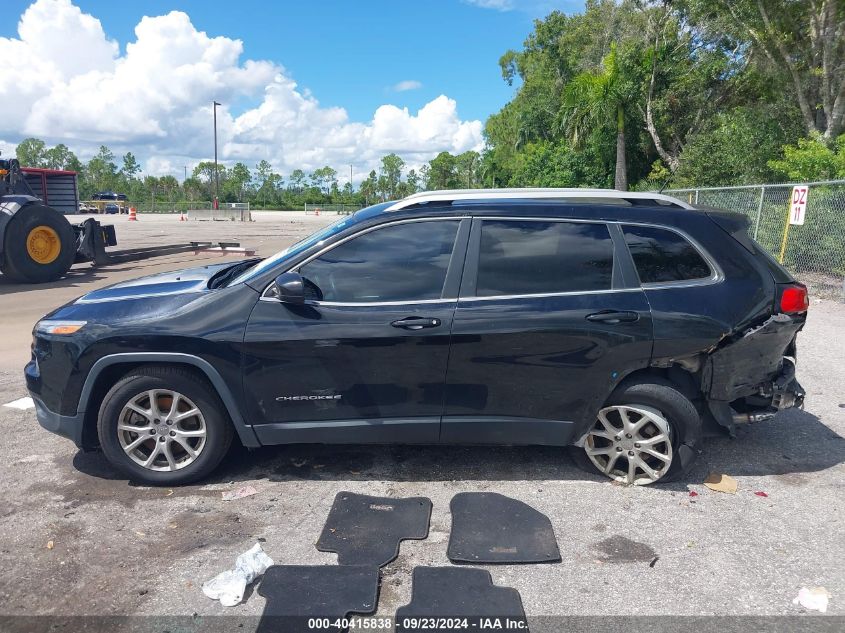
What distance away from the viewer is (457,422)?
3.90 meters

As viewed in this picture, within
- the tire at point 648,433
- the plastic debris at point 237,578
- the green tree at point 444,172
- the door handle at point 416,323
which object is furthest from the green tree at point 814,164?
the green tree at point 444,172

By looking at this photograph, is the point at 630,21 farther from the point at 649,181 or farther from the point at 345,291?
the point at 345,291

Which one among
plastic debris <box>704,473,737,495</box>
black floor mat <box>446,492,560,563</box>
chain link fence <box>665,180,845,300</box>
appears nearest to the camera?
black floor mat <box>446,492,560,563</box>

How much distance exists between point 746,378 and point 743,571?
4.31ft

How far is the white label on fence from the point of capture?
1083 centimetres

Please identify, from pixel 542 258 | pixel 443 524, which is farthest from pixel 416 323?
pixel 443 524

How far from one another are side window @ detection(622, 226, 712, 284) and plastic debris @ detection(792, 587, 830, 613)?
184cm

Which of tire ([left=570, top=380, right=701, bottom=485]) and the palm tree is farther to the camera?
the palm tree

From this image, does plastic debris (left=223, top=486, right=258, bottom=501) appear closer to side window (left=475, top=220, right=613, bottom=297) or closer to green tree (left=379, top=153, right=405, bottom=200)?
side window (left=475, top=220, right=613, bottom=297)

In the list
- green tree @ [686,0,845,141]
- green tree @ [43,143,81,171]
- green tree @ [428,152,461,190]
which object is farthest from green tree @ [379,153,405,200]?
green tree @ [686,0,845,141]

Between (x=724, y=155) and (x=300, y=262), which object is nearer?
(x=300, y=262)

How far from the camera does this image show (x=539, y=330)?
12.4 feet

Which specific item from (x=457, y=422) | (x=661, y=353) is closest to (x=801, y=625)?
(x=661, y=353)

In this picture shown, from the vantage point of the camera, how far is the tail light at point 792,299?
404 centimetres
